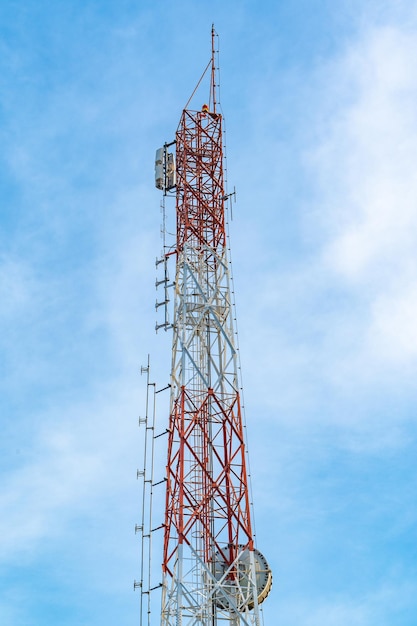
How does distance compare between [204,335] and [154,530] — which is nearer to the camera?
[154,530]

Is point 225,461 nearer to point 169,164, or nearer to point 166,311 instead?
point 166,311

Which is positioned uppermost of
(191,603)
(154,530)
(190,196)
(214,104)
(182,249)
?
(214,104)

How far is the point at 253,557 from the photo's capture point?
47.9 meters

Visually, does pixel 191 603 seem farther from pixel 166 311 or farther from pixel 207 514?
pixel 166 311

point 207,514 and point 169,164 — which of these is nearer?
point 207,514

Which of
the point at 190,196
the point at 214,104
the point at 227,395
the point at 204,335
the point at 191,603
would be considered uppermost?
the point at 214,104

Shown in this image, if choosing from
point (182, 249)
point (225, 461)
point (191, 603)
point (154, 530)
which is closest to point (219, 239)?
point (182, 249)

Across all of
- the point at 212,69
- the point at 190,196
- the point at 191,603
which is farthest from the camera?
the point at 212,69

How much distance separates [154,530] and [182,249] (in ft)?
53.1

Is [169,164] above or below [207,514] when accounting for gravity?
above

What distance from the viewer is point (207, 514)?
48.9 metres

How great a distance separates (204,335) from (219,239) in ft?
21.1

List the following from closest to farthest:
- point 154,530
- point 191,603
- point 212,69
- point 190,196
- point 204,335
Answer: point 191,603 → point 154,530 → point 204,335 → point 190,196 → point 212,69

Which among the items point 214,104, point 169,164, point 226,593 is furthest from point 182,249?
point 226,593
